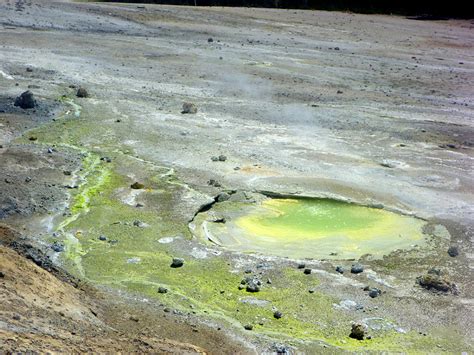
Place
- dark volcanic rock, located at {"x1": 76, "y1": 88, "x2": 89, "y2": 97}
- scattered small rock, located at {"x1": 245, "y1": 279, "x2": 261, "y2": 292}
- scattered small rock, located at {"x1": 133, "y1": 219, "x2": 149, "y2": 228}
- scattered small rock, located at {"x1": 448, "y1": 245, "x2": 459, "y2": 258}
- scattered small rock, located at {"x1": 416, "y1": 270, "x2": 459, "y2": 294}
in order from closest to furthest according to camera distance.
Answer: scattered small rock, located at {"x1": 245, "y1": 279, "x2": 261, "y2": 292}
scattered small rock, located at {"x1": 416, "y1": 270, "x2": 459, "y2": 294}
scattered small rock, located at {"x1": 448, "y1": 245, "x2": 459, "y2": 258}
scattered small rock, located at {"x1": 133, "y1": 219, "x2": 149, "y2": 228}
dark volcanic rock, located at {"x1": 76, "y1": 88, "x2": 89, "y2": 97}

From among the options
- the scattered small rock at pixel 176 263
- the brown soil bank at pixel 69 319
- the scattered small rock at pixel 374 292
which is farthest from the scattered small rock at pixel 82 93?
the scattered small rock at pixel 374 292

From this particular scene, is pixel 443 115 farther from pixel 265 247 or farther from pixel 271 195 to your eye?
pixel 265 247

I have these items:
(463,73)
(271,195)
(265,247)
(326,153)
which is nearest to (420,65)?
(463,73)

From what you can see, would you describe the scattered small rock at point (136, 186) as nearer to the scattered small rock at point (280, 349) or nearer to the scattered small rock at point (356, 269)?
the scattered small rock at point (356, 269)

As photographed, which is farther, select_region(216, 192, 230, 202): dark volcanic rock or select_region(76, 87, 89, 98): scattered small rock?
select_region(76, 87, 89, 98): scattered small rock

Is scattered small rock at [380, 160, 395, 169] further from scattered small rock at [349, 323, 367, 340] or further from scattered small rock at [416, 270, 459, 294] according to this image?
scattered small rock at [349, 323, 367, 340]

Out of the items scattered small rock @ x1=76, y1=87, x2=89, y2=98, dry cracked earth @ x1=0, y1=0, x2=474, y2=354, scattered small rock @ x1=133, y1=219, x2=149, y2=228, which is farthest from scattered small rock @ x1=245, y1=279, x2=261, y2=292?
scattered small rock @ x1=76, y1=87, x2=89, y2=98
